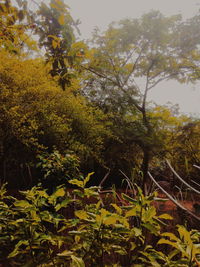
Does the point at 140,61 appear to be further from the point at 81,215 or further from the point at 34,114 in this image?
the point at 81,215

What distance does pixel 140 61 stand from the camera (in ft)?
21.5

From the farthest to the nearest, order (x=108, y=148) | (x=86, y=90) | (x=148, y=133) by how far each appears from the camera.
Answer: (x=86, y=90) < (x=108, y=148) < (x=148, y=133)

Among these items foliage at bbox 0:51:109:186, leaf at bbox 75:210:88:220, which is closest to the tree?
foliage at bbox 0:51:109:186

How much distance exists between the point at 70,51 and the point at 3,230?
1285 mm

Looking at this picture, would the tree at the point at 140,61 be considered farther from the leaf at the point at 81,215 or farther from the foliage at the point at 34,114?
the leaf at the point at 81,215

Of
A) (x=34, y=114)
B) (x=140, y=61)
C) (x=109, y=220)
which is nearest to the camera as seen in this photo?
(x=109, y=220)

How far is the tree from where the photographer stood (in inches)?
214

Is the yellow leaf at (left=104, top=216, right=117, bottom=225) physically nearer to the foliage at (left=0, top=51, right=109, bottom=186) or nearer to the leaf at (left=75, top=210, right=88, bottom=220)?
the leaf at (left=75, top=210, right=88, bottom=220)

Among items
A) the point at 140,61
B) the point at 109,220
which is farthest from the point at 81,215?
the point at 140,61

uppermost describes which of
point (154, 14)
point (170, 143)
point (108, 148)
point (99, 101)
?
point (154, 14)

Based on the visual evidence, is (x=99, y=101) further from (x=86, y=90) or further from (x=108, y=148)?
(x=108, y=148)

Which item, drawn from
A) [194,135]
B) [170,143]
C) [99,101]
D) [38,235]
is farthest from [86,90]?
[38,235]

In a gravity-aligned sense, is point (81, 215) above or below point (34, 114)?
below

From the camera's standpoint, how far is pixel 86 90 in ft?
25.0
